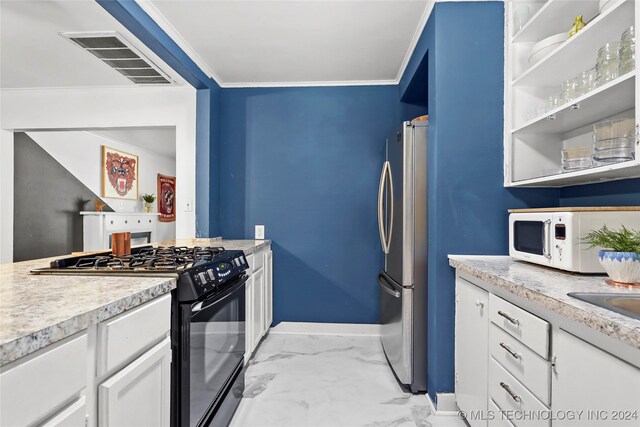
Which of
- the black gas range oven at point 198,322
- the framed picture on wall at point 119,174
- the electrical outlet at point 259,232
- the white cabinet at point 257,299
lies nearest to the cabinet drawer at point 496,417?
the black gas range oven at point 198,322

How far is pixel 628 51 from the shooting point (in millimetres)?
1267

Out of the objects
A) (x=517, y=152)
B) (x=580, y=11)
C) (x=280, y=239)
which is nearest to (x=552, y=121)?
(x=517, y=152)

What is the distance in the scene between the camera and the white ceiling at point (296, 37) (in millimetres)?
2135

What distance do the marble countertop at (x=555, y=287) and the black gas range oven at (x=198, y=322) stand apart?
45.8 inches

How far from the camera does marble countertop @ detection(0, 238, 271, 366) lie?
2.17 ft

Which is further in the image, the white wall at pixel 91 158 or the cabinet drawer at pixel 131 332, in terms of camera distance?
the white wall at pixel 91 158

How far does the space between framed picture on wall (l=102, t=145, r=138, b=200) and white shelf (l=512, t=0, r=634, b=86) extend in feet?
17.7

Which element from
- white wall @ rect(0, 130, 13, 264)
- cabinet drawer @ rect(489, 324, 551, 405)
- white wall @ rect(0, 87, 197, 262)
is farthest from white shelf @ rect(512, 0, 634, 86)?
white wall @ rect(0, 130, 13, 264)

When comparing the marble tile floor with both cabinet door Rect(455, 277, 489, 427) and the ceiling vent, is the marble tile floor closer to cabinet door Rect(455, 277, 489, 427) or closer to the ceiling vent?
cabinet door Rect(455, 277, 489, 427)

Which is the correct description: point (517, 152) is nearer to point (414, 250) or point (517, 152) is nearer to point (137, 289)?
point (414, 250)

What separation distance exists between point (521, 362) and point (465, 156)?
1.15 meters

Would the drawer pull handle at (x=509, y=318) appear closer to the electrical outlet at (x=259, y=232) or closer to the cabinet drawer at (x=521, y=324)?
the cabinet drawer at (x=521, y=324)

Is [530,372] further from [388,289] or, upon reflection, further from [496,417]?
[388,289]

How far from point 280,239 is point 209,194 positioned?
78cm
